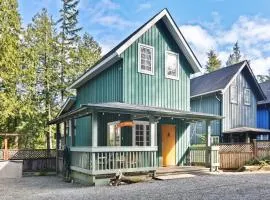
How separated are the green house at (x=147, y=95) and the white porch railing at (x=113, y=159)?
0.04 meters

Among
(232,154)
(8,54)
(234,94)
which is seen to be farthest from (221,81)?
(8,54)

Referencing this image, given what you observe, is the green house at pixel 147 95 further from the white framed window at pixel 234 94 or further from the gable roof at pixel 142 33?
the white framed window at pixel 234 94

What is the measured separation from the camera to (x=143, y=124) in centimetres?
1591

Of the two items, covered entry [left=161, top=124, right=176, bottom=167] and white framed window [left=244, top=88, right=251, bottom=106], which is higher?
white framed window [left=244, top=88, right=251, bottom=106]

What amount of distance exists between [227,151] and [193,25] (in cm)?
5791

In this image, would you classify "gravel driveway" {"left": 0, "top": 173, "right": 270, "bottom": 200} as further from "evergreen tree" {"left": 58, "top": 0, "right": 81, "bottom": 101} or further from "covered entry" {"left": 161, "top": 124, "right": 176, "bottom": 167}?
"evergreen tree" {"left": 58, "top": 0, "right": 81, "bottom": 101}

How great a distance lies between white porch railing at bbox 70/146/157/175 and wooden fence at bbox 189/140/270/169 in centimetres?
421

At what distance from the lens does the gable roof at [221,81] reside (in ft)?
78.0

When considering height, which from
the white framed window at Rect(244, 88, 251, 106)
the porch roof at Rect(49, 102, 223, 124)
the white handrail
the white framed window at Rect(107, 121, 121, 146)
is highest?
the white framed window at Rect(244, 88, 251, 106)

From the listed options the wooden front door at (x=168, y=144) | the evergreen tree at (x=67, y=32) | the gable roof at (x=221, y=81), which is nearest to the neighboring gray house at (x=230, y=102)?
the gable roof at (x=221, y=81)

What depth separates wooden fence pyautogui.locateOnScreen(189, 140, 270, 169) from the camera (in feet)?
56.3

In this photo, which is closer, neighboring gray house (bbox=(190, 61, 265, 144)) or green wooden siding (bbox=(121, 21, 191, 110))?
green wooden siding (bbox=(121, 21, 191, 110))

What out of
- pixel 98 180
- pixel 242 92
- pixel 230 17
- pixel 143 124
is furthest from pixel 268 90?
pixel 230 17

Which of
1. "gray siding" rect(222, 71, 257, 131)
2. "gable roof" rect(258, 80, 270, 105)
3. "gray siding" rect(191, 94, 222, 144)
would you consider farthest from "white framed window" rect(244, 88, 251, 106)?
"gray siding" rect(191, 94, 222, 144)
